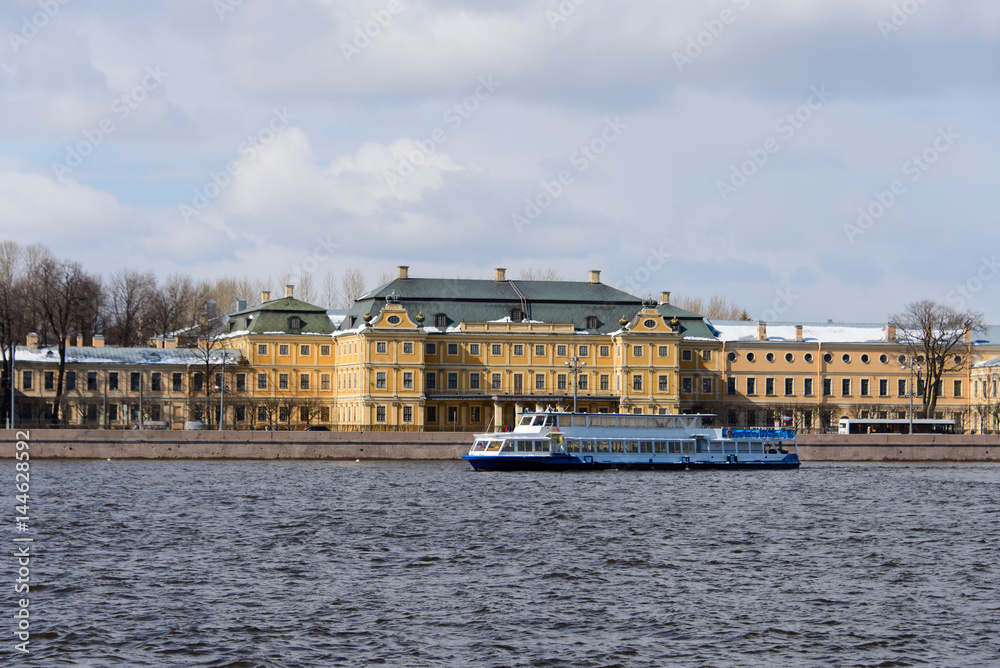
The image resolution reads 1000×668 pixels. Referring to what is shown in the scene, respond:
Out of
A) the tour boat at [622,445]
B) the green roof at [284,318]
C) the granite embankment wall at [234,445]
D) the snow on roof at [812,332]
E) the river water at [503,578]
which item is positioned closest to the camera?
the river water at [503,578]

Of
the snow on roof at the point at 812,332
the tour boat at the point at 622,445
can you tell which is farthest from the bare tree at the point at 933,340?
the tour boat at the point at 622,445

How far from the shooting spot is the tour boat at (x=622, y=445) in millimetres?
70625

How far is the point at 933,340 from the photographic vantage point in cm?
10469

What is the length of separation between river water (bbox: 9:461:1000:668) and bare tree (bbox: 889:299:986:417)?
51.5m

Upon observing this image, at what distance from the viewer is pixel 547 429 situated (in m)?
71.8

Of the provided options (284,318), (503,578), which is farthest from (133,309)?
(503,578)

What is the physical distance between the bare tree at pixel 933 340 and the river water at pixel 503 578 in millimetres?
51468

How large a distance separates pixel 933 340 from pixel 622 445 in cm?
4227

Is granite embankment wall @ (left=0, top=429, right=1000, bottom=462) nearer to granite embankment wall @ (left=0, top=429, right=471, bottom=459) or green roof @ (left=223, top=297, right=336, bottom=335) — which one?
granite embankment wall @ (left=0, top=429, right=471, bottom=459)

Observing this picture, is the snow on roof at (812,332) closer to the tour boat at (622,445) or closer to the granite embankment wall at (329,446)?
the granite embankment wall at (329,446)

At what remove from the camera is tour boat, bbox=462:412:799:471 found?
7062 cm

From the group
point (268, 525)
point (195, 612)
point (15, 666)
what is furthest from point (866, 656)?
point (268, 525)

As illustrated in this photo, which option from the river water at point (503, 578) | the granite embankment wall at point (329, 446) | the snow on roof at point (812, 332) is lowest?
the river water at point (503, 578)

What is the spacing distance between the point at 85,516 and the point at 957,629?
1115 inches
